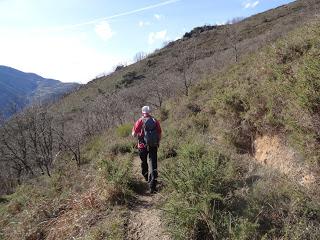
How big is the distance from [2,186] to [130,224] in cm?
3295

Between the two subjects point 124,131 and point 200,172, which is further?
point 124,131

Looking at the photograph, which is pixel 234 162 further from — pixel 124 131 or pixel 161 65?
pixel 161 65

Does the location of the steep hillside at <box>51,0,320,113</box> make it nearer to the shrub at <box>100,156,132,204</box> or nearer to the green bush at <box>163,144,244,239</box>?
the shrub at <box>100,156,132,204</box>

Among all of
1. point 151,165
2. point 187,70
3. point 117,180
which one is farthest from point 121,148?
point 187,70

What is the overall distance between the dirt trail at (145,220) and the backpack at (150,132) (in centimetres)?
115

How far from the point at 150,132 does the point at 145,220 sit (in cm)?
218

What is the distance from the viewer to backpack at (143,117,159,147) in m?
9.02

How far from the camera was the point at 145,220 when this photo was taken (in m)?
7.56

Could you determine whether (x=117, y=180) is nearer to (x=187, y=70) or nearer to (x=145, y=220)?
(x=145, y=220)

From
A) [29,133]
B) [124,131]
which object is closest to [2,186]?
[29,133]

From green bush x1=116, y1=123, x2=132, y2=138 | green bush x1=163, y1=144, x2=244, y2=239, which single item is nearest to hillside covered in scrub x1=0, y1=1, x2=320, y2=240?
green bush x1=163, y1=144, x2=244, y2=239

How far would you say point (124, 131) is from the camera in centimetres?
1797

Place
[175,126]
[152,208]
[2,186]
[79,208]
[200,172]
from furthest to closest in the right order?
[2,186]
[175,126]
[79,208]
[152,208]
[200,172]

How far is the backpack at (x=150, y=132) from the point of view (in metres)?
9.02
